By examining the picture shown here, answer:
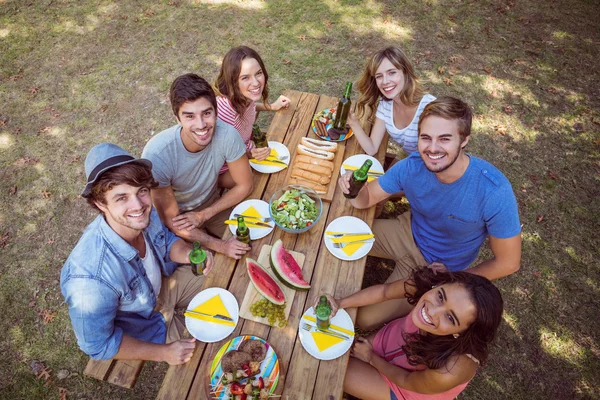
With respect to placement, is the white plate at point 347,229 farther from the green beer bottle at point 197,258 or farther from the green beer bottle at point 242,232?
the green beer bottle at point 197,258

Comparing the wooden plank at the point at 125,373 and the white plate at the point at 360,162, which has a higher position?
the white plate at the point at 360,162

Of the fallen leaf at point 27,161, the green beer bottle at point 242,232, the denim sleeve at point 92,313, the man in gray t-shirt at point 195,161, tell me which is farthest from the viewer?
the fallen leaf at point 27,161

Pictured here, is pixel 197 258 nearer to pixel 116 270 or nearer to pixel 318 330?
pixel 116 270

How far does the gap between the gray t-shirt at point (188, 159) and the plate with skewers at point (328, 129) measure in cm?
98

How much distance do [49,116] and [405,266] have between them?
20.9 feet

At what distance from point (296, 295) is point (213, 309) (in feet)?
2.19

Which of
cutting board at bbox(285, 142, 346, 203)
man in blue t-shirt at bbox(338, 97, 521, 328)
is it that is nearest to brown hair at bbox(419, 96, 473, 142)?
man in blue t-shirt at bbox(338, 97, 521, 328)

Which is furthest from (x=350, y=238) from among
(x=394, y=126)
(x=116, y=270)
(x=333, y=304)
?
(x=116, y=270)

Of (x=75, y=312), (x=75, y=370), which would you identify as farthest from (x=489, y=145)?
(x=75, y=370)

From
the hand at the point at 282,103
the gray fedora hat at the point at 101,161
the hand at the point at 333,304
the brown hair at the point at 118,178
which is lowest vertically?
the hand at the point at 333,304

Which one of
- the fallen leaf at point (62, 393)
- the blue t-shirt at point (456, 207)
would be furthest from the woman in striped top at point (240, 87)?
the fallen leaf at point (62, 393)

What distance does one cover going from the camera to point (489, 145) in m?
5.81

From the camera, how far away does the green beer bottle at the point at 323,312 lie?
2.48 metres

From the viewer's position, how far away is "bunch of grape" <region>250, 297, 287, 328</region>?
2637mm
